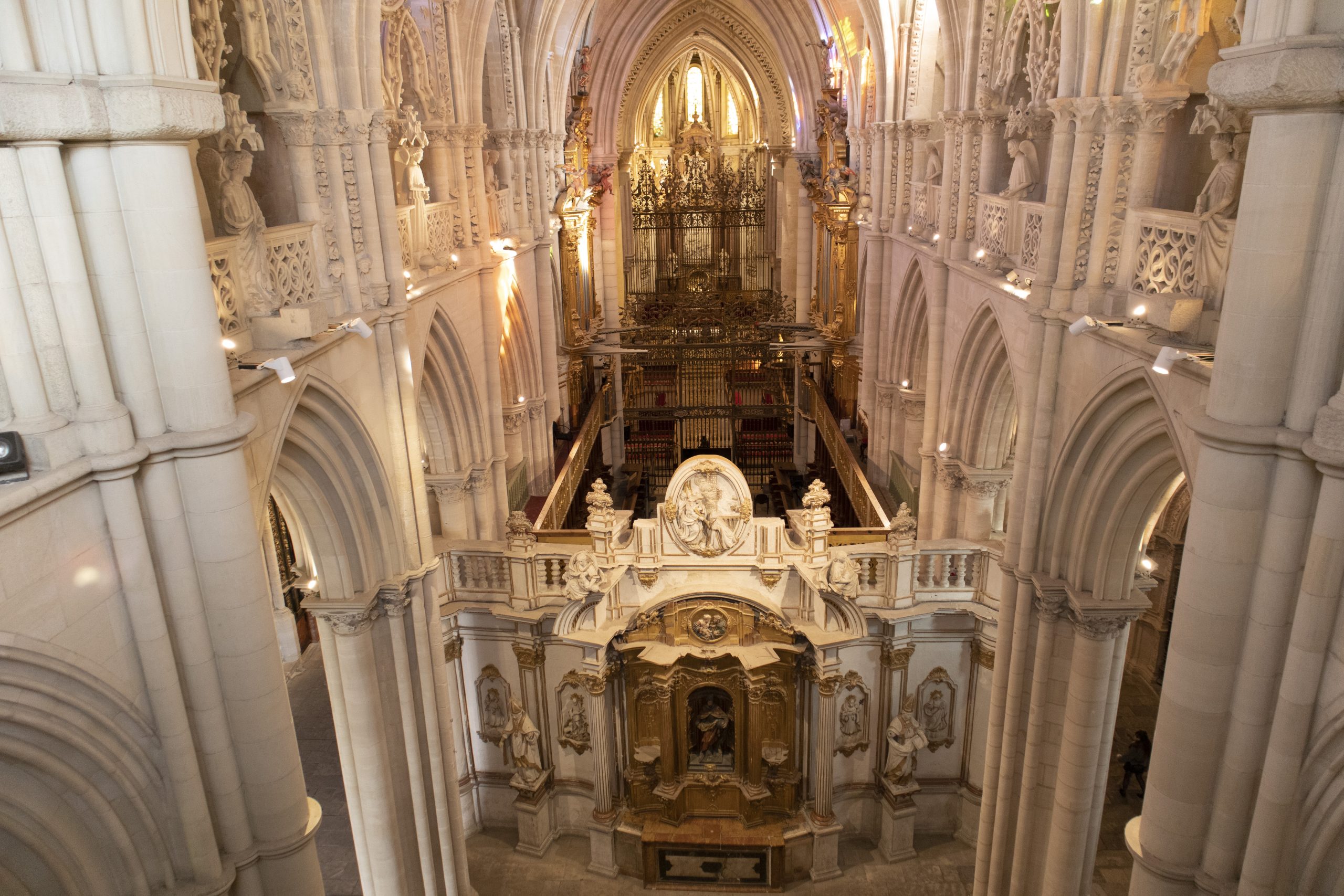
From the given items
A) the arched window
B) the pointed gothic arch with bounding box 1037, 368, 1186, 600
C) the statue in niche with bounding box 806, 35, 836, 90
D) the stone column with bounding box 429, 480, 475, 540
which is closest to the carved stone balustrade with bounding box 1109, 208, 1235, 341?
the pointed gothic arch with bounding box 1037, 368, 1186, 600

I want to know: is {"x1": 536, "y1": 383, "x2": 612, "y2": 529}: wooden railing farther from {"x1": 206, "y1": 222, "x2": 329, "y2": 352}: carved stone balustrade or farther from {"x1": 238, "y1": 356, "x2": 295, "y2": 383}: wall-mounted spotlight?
{"x1": 238, "y1": 356, "x2": 295, "y2": 383}: wall-mounted spotlight

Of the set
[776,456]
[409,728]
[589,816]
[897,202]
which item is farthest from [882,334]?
[409,728]

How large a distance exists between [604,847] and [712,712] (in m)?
1.99

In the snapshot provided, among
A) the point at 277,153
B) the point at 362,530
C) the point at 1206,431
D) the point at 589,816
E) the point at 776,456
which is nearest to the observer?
the point at 1206,431

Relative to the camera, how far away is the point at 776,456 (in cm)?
2053

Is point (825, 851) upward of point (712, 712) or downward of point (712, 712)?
downward

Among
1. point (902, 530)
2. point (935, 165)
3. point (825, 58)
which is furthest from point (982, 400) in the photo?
point (825, 58)

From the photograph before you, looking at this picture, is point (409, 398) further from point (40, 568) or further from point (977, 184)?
point (977, 184)

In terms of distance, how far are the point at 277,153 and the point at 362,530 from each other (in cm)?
303

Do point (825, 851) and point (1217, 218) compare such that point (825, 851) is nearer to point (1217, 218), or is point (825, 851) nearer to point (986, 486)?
point (986, 486)

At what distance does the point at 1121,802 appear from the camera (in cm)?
1141

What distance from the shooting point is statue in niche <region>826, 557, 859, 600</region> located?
9797 mm

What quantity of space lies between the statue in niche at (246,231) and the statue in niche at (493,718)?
643 cm

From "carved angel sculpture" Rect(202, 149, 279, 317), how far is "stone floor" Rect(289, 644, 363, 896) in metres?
5.23
